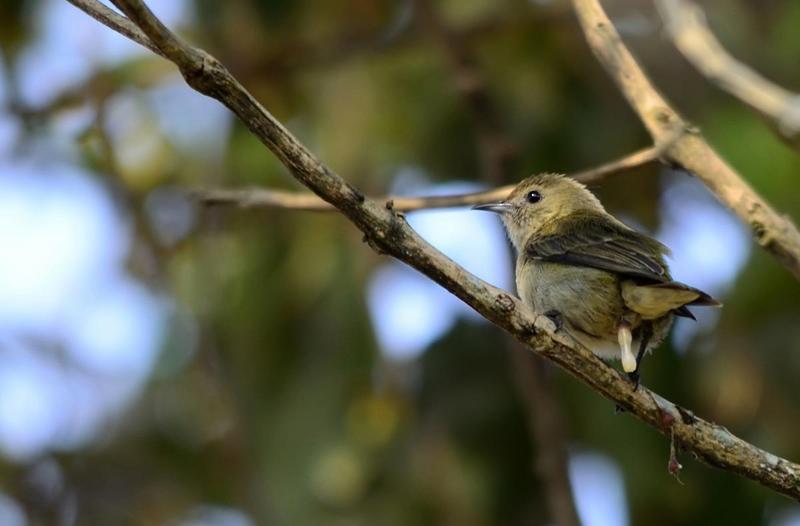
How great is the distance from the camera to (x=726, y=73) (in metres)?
2.53

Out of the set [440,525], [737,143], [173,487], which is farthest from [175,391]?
[737,143]

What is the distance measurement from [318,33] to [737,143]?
9.18ft

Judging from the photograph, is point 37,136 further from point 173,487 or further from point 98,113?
point 173,487

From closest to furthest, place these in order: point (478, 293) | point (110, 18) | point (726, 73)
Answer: point (726, 73) → point (110, 18) → point (478, 293)

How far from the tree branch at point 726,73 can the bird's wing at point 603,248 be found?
1.40 metres

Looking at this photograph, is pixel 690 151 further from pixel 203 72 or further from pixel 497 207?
pixel 497 207

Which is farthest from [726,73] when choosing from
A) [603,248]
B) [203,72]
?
[603,248]

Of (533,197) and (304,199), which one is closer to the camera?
(304,199)

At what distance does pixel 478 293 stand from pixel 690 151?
718mm

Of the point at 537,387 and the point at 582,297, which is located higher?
the point at 537,387

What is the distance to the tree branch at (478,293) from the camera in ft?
9.65

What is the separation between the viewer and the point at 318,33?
7.79 metres

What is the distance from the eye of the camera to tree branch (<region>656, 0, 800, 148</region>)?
7.80 feet

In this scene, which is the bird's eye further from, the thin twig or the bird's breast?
the thin twig
